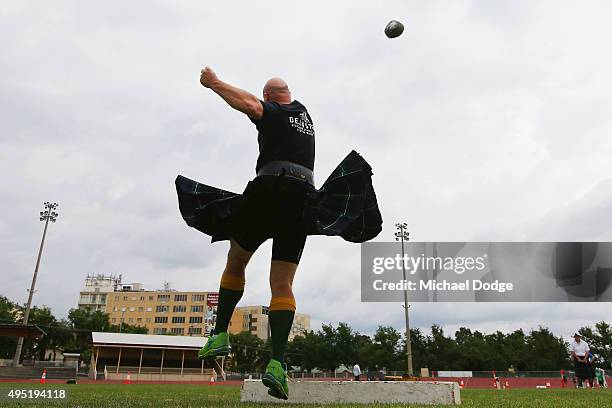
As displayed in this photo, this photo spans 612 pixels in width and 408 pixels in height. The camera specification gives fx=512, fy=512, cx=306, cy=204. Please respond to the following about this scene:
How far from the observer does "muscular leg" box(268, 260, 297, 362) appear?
12.8 feet

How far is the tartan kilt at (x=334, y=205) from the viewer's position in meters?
4.31

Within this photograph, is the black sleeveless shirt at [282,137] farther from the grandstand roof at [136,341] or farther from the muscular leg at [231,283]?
the grandstand roof at [136,341]

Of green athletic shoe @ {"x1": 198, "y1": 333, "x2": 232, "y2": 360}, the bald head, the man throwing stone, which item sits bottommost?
green athletic shoe @ {"x1": 198, "y1": 333, "x2": 232, "y2": 360}

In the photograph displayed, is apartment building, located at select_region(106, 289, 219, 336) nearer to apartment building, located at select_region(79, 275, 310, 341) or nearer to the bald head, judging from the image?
apartment building, located at select_region(79, 275, 310, 341)

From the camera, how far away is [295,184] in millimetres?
3863

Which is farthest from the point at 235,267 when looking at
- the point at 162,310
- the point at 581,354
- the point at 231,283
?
the point at 162,310

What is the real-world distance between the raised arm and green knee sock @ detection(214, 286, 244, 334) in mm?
1538

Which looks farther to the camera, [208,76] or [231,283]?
[231,283]

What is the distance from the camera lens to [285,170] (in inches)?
153

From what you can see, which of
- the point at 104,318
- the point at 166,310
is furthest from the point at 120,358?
the point at 166,310

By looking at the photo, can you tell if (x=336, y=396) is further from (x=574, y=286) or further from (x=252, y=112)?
(x=574, y=286)

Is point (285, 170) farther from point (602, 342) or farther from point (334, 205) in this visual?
point (602, 342)

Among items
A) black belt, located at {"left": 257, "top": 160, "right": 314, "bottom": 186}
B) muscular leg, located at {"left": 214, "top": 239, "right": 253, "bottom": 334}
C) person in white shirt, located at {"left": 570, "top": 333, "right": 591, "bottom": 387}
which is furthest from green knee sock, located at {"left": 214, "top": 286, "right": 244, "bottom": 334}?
person in white shirt, located at {"left": 570, "top": 333, "right": 591, "bottom": 387}

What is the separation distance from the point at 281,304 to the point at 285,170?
1035 mm
